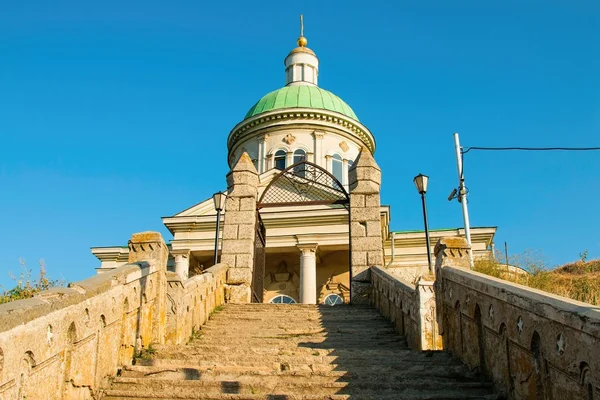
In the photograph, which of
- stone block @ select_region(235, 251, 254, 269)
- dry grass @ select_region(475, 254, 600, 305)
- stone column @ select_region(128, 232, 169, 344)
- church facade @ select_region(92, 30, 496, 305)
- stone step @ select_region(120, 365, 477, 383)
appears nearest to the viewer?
stone step @ select_region(120, 365, 477, 383)

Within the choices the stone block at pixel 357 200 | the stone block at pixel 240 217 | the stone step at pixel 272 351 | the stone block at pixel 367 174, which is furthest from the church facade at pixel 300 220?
the stone step at pixel 272 351

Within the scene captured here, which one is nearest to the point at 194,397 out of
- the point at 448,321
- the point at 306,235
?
the point at 448,321

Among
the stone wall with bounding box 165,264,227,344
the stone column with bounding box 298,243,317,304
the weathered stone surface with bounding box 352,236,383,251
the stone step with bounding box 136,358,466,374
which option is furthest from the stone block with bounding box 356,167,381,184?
the stone column with bounding box 298,243,317,304

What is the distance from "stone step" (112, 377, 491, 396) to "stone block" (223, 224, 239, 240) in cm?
→ 810

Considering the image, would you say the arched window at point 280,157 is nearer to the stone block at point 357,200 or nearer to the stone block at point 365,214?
the stone block at point 357,200

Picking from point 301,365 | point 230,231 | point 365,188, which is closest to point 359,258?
point 365,188

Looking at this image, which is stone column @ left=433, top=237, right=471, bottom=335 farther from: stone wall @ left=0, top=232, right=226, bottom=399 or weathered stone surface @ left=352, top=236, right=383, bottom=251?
weathered stone surface @ left=352, top=236, right=383, bottom=251

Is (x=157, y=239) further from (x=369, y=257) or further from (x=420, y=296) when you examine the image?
(x=369, y=257)

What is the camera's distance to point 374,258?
13.6 m

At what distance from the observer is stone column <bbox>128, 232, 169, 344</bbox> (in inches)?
316

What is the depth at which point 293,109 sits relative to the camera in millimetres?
31984

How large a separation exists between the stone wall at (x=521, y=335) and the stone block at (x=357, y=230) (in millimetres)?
6090

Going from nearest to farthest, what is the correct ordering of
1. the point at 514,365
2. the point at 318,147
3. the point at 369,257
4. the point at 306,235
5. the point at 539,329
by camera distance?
the point at 539,329 → the point at 514,365 → the point at 369,257 → the point at 306,235 → the point at 318,147

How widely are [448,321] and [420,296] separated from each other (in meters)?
1.03
